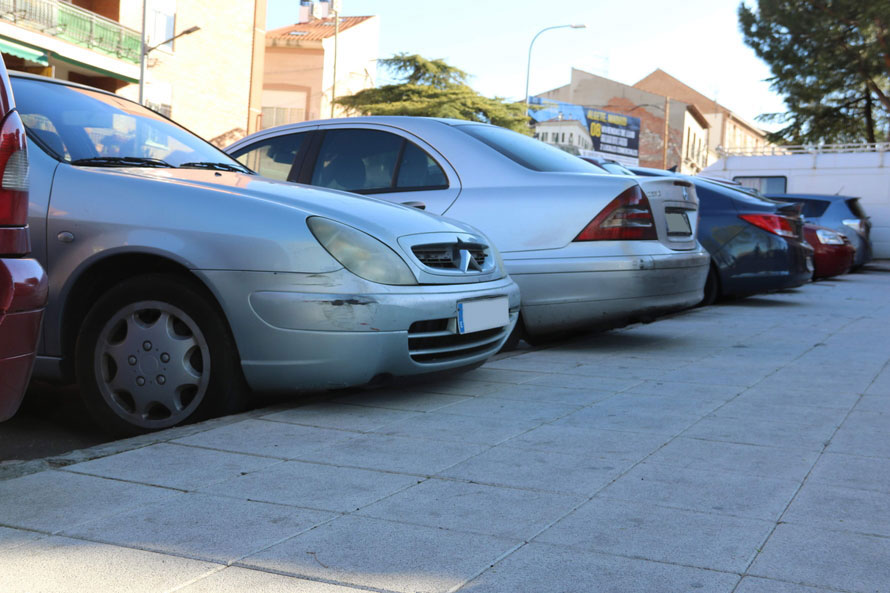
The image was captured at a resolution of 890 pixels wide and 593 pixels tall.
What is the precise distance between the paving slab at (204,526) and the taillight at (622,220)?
3.49 metres

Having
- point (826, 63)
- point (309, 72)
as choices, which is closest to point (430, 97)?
point (309, 72)

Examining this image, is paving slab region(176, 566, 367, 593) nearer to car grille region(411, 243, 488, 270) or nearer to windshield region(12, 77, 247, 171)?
car grille region(411, 243, 488, 270)

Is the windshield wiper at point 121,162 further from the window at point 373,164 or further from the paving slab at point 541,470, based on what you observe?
the paving slab at point 541,470

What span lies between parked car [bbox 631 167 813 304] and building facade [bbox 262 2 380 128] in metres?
41.8

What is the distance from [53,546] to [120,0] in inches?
1139

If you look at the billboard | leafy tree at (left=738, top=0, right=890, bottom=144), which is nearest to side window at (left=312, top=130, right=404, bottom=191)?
leafy tree at (left=738, top=0, right=890, bottom=144)

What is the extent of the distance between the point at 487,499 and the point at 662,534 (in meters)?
0.56

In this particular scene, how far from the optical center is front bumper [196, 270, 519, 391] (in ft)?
13.3

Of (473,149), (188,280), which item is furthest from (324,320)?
(473,149)

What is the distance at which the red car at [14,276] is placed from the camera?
8.77 ft

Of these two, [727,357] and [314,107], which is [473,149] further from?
[314,107]

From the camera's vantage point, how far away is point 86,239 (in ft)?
13.5

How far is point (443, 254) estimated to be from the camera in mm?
4652

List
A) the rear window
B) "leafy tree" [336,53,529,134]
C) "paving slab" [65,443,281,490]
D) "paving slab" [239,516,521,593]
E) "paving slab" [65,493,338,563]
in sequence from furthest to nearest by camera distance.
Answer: "leafy tree" [336,53,529,134] < the rear window < "paving slab" [65,443,281,490] < "paving slab" [65,493,338,563] < "paving slab" [239,516,521,593]
